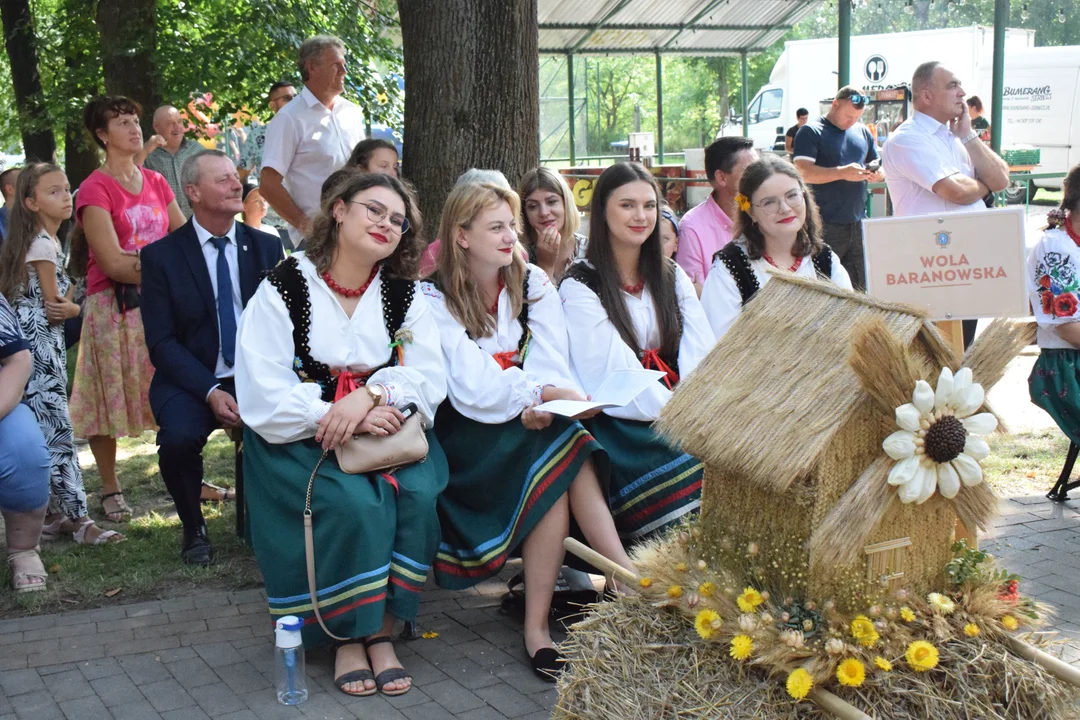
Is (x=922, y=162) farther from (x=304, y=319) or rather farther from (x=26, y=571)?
(x=26, y=571)

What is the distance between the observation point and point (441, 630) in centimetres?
408

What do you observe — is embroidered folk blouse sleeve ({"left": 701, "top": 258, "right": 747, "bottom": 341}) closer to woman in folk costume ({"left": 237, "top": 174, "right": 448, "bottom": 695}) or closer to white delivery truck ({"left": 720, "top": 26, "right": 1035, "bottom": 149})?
woman in folk costume ({"left": 237, "top": 174, "right": 448, "bottom": 695})

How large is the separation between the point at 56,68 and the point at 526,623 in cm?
939

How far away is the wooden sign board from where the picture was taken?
3.66 metres

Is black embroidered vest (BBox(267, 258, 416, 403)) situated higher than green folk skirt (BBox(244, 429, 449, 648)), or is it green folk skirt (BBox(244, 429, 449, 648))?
black embroidered vest (BBox(267, 258, 416, 403))

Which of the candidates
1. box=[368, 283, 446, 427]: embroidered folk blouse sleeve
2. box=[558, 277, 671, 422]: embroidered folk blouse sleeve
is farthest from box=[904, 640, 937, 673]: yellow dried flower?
box=[368, 283, 446, 427]: embroidered folk blouse sleeve

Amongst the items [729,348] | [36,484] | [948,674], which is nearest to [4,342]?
[36,484]

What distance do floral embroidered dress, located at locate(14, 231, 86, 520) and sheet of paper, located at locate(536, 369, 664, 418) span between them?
247 centimetres

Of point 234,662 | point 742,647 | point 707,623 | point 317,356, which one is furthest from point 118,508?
point 742,647

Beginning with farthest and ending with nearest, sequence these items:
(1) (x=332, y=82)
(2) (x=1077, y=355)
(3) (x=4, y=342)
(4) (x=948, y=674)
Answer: (1) (x=332, y=82)
(2) (x=1077, y=355)
(3) (x=4, y=342)
(4) (x=948, y=674)

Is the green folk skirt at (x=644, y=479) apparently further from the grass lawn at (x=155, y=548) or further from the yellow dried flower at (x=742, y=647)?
the grass lawn at (x=155, y=548)

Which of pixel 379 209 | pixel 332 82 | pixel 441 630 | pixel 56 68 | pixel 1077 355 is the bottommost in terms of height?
pixel 441 630

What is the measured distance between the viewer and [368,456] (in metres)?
3.70

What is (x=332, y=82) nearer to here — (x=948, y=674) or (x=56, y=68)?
(x=948, y=674)
